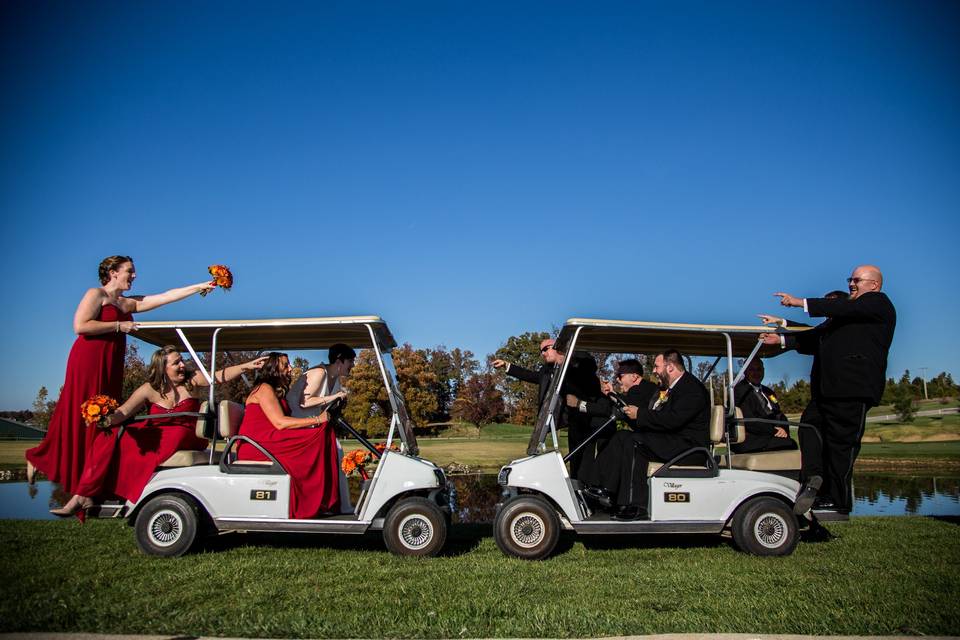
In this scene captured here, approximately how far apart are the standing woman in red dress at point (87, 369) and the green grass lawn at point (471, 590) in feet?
2.90

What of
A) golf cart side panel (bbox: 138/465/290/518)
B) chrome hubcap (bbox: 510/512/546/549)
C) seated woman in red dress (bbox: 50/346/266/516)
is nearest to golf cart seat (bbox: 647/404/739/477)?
chrome hubcap (bbox: 510/512/546/549)

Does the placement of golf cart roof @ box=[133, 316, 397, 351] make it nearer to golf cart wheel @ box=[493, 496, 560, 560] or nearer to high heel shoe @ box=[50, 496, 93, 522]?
high heel shoe @ box=[50, 496, 93, 522]

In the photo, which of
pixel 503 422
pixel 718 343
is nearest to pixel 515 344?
pixel 503 422

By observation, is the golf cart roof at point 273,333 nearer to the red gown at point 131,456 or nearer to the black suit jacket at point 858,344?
the red gown at point 131,456

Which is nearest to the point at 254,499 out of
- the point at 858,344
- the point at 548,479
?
the point at 548,479

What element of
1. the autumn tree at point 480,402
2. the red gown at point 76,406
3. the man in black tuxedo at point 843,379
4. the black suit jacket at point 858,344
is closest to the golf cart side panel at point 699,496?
the man in black tuxedo at point 843,379

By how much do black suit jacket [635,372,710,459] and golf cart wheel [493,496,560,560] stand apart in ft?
4.44

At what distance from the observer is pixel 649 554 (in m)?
7.41

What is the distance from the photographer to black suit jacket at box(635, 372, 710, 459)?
7.30 meters

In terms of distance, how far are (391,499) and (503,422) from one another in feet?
162

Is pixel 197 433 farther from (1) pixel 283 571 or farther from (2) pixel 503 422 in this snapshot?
(2) pixel 503 422

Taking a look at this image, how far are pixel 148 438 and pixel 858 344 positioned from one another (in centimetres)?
740

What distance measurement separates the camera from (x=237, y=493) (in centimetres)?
694

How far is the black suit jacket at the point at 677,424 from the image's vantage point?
7.30 metres
